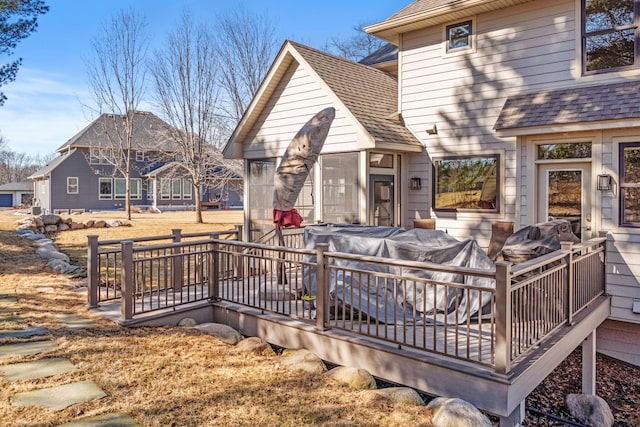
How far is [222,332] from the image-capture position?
524 centimetres

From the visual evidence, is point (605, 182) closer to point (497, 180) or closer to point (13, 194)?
point (497, 180)

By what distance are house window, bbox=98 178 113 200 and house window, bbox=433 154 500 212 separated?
28.8 meters

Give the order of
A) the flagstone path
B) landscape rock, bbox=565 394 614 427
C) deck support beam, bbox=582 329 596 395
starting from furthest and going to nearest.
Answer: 1. deck support beam, bbox=582 329 596 395
2. landscape rock, bbox=565 394 614 427
3. the flagstone path

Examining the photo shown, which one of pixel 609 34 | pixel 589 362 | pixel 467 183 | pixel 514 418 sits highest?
pixel 609 34

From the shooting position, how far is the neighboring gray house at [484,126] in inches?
252

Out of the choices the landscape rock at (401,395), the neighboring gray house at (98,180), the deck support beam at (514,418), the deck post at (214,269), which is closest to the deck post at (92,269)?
the deck post at (214,269)

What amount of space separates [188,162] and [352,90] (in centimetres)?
1235

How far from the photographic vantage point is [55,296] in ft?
21.2

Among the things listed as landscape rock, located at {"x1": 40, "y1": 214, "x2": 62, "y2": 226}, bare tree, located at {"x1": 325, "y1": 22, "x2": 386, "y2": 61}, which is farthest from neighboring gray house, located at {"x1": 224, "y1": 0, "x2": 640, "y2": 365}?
bare tree, located at {"x1": 325, "y1": 22, "x2": 386, "y2": 61}

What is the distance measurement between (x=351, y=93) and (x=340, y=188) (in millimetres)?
1879

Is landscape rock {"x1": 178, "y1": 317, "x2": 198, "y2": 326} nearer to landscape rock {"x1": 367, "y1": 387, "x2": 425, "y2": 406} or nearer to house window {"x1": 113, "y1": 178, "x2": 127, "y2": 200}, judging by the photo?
landscape rock {"x1": 367, "y1": 387, "x2": 425, "y2": 406}

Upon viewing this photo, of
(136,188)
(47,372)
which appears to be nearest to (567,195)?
(47,372)

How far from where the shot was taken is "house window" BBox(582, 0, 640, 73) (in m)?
6.45

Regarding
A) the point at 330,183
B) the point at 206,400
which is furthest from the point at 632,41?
the point at 206,400
